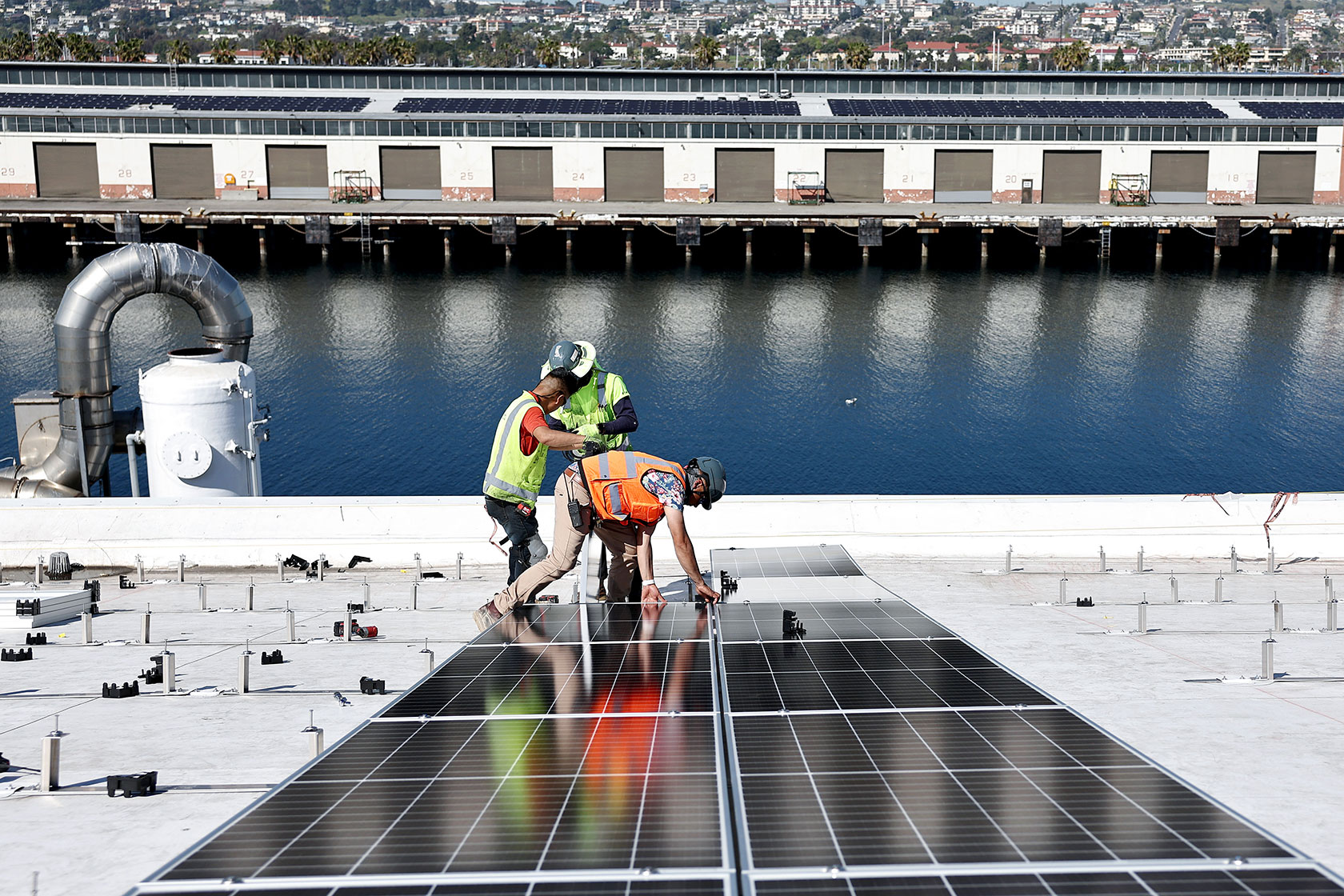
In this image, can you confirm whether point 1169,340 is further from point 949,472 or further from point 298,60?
point 298,60

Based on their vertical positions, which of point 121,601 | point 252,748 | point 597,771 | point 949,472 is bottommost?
point 949,472

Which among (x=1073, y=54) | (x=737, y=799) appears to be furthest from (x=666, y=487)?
(x=1073, y=54)

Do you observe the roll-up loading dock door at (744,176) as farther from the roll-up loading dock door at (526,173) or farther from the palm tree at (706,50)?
the palm tree at (706,50)

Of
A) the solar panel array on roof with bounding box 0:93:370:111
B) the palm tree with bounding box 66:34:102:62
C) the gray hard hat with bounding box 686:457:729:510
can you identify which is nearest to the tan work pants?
the gray hard hat with bounding box 686:457:729:510

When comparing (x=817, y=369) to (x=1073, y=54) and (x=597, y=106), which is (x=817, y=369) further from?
(x=1073, y=54)

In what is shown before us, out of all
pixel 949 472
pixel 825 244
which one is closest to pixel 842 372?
pixel 949 472
